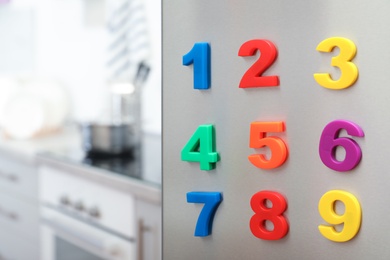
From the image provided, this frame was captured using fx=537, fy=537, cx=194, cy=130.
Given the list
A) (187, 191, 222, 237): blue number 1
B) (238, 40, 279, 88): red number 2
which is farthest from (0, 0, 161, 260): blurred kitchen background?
(238, 40, 279, 88): red number 2

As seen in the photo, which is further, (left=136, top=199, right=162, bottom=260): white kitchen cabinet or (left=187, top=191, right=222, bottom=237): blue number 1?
(left=136, top=199, right=162, bottom=260): white kitchen cabinet

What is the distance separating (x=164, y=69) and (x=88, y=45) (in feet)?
6.85

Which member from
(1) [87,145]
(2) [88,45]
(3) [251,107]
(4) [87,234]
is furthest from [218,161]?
(2) [88,45]

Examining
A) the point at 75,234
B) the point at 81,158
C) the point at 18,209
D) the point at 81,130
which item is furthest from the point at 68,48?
the point at 75,234

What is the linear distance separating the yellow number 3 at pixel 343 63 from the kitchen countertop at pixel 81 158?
81cm

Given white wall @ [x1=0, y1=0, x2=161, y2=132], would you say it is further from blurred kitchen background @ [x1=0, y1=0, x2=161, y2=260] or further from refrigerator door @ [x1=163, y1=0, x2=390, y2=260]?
refrigerator door @ [x1=163, y1=0, x2=390, y2=260]

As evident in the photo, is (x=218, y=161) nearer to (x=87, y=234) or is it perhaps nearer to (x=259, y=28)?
(x=259, y=28)

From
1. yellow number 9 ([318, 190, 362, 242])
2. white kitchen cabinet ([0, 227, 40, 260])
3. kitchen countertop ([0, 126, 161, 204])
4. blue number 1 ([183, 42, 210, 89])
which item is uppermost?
blue number 1 ([183, 42, 210, 89])

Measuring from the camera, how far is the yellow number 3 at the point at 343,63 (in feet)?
Result: 2.32

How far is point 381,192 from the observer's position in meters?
0.71

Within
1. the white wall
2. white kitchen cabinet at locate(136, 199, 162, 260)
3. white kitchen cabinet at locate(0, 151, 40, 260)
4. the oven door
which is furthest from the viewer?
the white wall

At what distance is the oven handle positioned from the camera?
170 cm

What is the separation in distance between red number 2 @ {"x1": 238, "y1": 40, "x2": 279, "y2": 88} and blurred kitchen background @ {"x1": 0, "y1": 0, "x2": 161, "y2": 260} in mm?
736

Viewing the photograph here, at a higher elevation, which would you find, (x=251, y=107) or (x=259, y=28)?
(x=259, y=28)
